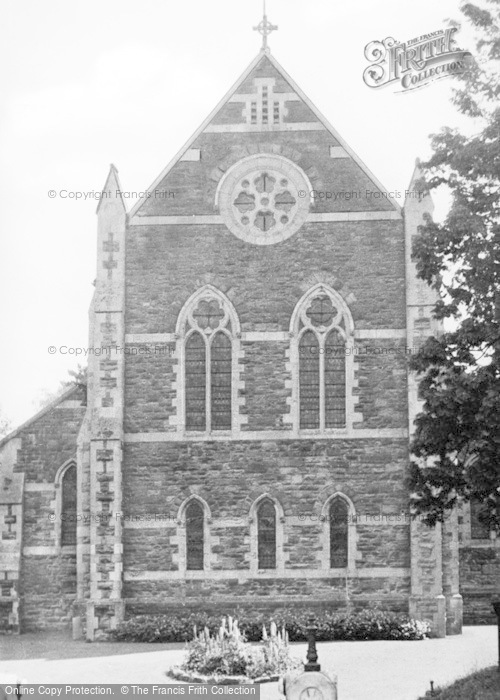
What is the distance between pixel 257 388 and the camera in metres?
30.5

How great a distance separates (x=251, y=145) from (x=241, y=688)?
15.0 meters

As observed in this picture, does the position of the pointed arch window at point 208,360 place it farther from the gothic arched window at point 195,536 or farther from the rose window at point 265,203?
the rose window at point 265,203

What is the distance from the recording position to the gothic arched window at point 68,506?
107 ft

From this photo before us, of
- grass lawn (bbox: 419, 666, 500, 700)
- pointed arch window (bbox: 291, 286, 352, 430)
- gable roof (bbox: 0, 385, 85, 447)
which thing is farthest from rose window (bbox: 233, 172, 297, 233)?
grass lawn (bbox: 419, 666, 500, 700)

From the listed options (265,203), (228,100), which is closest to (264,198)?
(265,203)

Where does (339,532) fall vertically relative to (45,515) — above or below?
below

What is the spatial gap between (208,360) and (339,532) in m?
5.23

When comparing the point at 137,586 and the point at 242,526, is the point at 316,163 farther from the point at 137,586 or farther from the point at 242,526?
the point at 137,586

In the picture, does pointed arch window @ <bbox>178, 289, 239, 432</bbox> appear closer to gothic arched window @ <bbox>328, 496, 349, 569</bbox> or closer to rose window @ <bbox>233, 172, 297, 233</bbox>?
rose window @ <bbox>233, 172, 297, 233</bbox>

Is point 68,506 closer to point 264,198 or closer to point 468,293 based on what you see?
point 264,198

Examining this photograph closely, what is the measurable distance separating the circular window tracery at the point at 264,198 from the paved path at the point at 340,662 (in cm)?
1021

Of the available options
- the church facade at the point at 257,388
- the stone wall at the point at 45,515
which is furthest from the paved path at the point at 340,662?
the stone wall at the point at 45,515

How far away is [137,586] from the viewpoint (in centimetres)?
2997

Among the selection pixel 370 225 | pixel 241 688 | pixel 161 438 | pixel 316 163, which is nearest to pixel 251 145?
pixel 316 163
